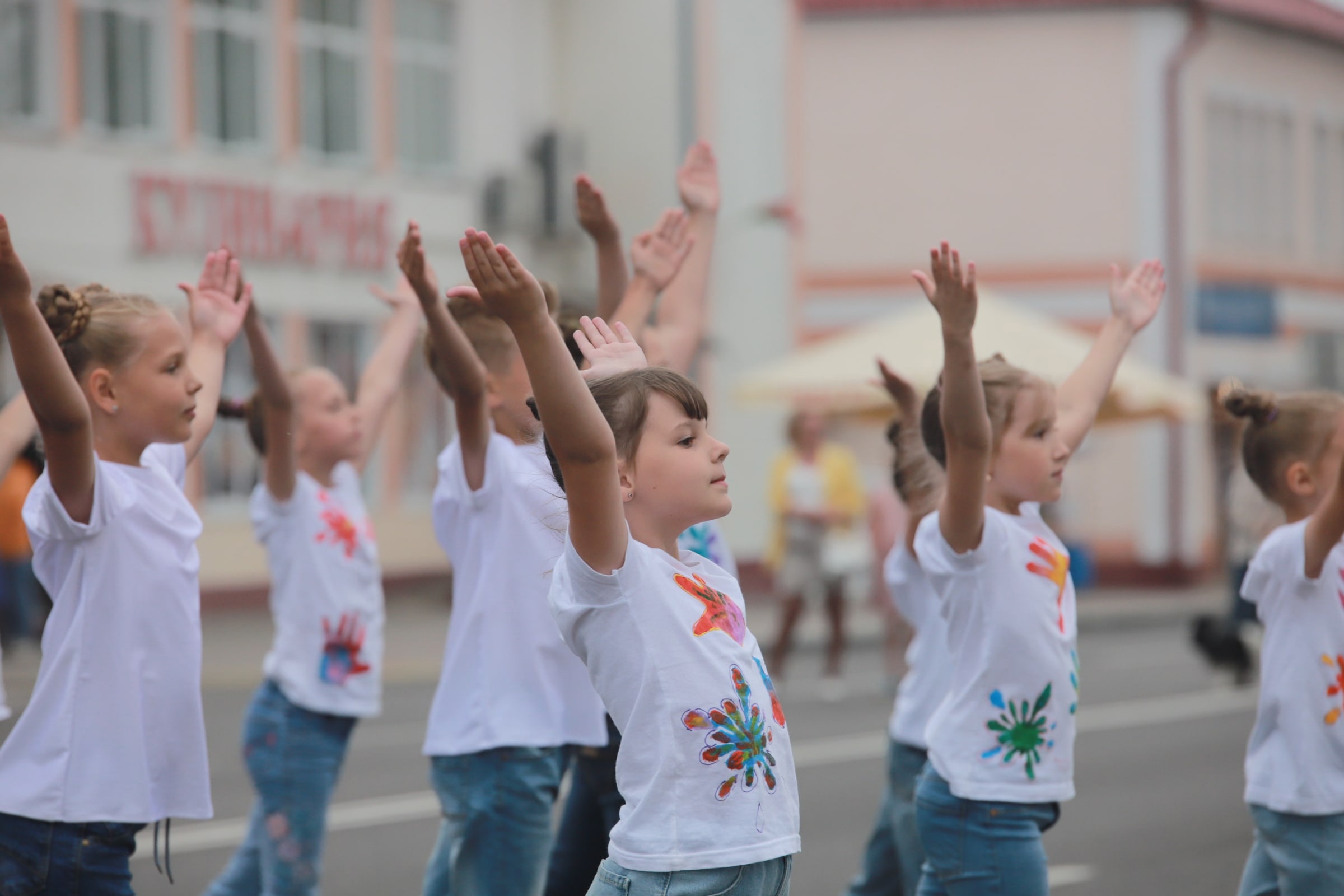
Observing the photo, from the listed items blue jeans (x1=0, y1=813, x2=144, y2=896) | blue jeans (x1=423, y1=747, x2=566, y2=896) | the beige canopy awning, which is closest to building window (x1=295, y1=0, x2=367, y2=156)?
the beige canopy awning

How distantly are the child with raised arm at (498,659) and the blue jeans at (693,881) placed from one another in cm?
95

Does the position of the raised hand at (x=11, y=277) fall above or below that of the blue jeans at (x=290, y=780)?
above

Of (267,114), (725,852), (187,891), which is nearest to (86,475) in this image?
(725,852)

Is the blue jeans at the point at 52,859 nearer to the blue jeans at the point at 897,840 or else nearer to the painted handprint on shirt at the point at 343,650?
the painted handprint on shirt at the point at 343,650

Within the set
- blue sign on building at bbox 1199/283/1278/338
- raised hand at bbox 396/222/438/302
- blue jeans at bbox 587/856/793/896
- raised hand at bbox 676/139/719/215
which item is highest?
blue sign on building at bbox 1199/283/1278/338

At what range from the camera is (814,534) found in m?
12.7

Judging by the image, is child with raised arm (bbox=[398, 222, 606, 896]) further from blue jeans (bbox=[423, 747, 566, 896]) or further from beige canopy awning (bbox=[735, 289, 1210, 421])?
beige canopy awning (bbox=[735, 289, 1210, 421])

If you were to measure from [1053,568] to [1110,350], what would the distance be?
762mm

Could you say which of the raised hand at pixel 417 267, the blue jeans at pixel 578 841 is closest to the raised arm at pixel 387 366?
the raised hand at pixel 417 267

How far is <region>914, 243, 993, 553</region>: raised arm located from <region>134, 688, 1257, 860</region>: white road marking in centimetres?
216

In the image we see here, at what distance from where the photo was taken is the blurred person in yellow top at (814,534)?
12602 millimetres

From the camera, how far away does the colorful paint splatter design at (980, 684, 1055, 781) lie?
3703 mm

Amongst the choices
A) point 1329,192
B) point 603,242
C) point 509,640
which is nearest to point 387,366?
point 603,242

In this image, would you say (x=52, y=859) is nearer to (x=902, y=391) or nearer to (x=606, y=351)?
(x=606, y=351)
